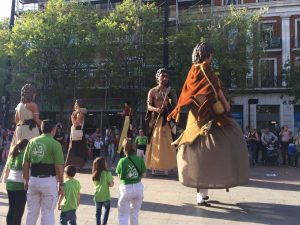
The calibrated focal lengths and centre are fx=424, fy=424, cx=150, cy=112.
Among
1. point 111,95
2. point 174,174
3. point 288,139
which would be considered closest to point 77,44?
point 111,95

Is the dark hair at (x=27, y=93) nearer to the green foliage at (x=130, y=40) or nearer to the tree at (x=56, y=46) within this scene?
the green foliage at (x=130, y=40)

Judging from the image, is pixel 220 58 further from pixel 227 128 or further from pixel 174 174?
pixel 227 128

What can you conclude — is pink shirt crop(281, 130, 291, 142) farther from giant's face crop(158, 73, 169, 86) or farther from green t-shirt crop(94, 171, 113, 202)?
green t-shirt crop(94, 171, 113, 202)

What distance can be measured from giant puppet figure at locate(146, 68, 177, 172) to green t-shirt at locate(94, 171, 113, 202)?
3539 mm

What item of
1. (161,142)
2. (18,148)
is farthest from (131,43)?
(18,148)

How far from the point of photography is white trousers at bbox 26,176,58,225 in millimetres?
4832

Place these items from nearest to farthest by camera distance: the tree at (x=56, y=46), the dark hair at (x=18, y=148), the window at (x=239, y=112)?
the dark hair at (x=18, y=148) < the tree at (x=56, y=46) < the window at (x=239, y=112)

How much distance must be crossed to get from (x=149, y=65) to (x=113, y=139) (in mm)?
5234

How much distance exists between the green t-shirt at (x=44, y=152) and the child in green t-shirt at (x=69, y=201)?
21.4 inches

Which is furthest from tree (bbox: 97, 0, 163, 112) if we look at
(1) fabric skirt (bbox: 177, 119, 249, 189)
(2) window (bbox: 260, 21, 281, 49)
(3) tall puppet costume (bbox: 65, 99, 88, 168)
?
(1) fabric skirt (bbox: 177, 119, 249, 189)

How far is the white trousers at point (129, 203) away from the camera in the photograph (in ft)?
17.2

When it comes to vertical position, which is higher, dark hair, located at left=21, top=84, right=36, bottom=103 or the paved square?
dark hair, located at left=21, top=84, right=36, bottom=103

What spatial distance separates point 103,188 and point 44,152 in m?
1.14

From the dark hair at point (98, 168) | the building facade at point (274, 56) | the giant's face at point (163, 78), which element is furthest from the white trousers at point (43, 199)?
the building facade at point (274, 56)
